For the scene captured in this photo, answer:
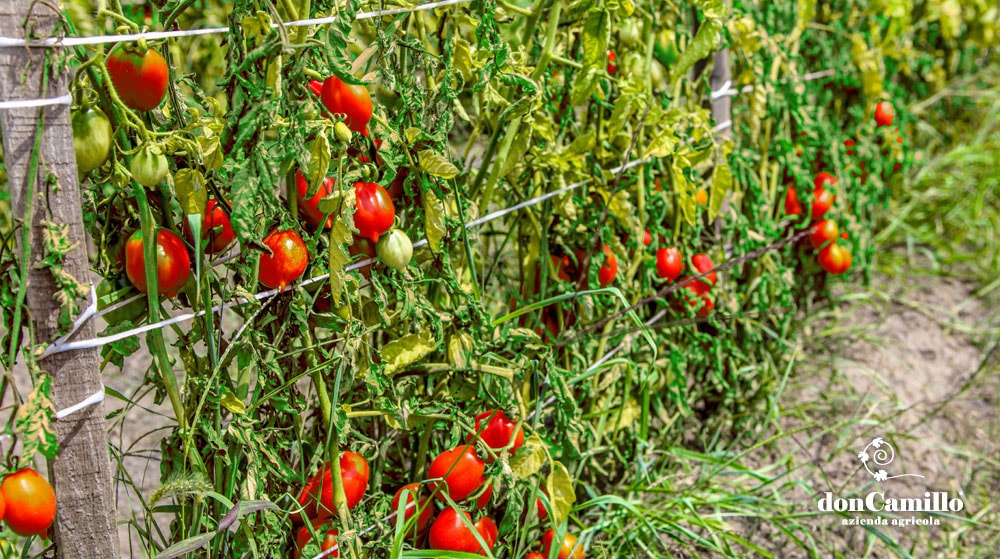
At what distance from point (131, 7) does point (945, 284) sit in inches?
94.8

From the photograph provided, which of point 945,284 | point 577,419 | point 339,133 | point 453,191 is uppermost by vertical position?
point 339,133

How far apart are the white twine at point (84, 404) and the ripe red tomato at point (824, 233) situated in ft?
5.37

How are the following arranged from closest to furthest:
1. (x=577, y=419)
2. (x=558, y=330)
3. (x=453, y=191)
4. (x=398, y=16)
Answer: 1. (x=398, y=16)
2. (x=453, y=191)
3. (x=577, y=419)
4. (x=558, y=330)

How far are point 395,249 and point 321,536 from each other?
40 cm

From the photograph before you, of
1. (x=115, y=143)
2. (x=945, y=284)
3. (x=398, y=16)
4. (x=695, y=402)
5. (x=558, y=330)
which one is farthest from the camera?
(x=945, y=284)

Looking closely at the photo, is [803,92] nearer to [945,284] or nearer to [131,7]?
[945,284]

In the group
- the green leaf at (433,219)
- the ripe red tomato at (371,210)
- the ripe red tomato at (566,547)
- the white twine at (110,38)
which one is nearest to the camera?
the white twine at (110,38)

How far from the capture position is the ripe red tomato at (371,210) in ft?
3.36

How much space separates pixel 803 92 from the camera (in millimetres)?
2051

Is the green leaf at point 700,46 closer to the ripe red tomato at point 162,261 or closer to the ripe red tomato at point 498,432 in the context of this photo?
the ripe red tomato at point 498,432

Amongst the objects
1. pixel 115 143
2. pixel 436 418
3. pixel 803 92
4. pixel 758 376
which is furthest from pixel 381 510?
pixel 803 92

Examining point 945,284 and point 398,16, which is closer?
point 398,16

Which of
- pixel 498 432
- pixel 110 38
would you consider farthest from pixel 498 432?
pixel 110 38

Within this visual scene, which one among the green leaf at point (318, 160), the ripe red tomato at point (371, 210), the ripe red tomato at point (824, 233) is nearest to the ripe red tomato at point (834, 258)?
the ripe red tomato at point (824, 233)
